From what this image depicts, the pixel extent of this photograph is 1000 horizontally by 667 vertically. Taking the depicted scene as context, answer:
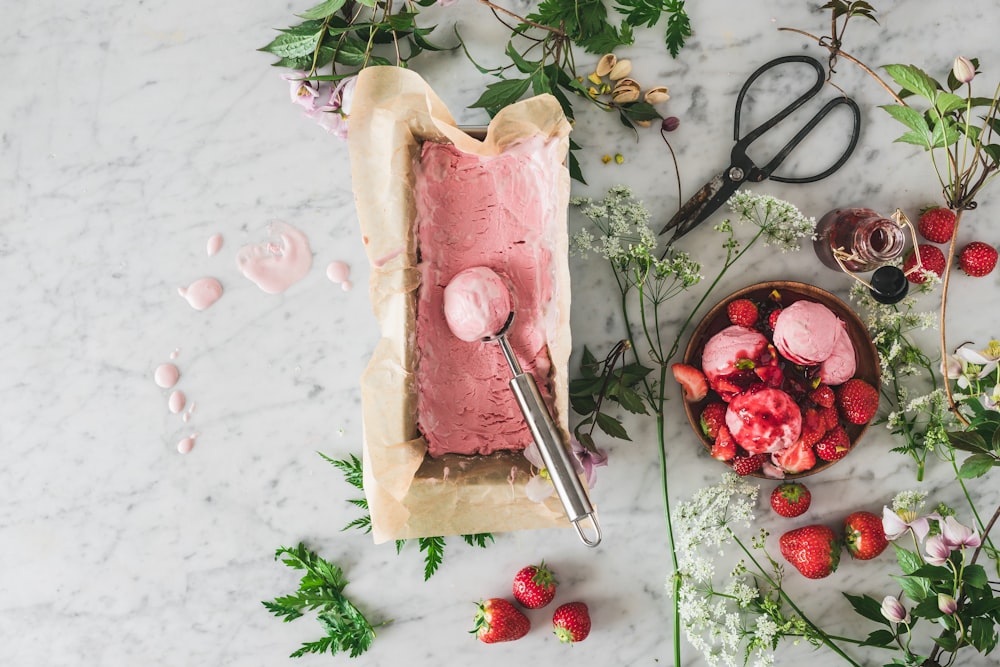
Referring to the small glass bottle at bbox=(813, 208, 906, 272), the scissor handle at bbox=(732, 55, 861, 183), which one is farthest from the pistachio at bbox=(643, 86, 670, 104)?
the small glass bottle at bbox=(813, 208, 906, 272)

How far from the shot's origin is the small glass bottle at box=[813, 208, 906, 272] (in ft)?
4.21

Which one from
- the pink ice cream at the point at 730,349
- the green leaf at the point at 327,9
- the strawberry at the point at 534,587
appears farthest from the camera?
the strawberry at the point at 534,587

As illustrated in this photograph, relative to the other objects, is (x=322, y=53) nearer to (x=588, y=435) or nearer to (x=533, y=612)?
(x=588, y=435)

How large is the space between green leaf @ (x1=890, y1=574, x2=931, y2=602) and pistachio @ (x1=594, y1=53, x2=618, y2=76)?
105cm

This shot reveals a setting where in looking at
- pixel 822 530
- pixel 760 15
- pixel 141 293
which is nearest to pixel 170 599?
pixel 141 293

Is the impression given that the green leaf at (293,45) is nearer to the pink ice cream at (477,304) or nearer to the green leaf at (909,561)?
the pink ice cream at (477,304)

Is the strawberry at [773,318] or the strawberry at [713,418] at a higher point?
the strawberry at [773,318]

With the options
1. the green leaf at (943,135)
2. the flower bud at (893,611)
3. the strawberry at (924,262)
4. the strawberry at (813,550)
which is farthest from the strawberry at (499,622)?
the green leaf at (943,135)

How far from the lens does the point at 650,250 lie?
54.9 inches

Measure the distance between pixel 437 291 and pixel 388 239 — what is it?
135 millimetres

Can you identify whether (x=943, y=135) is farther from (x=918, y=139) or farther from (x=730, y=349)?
(x=730, y=349)

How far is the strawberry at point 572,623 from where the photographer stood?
1.38 meters

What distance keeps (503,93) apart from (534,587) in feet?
3.09

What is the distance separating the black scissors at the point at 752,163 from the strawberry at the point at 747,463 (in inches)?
17.1
